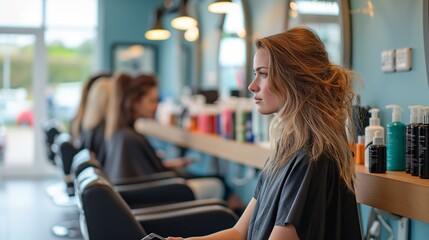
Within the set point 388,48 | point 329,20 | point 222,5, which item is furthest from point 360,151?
point 222,5

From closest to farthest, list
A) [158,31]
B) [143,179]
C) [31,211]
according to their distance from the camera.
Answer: [143,179] < [158,31] < [31,211]

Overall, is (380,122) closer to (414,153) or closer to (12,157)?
(414,153)

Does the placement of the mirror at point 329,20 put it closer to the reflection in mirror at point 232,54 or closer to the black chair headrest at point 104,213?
the reflection in mirror at point 232,54

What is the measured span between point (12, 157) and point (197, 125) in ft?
12.7

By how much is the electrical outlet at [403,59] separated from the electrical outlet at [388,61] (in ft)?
0.09

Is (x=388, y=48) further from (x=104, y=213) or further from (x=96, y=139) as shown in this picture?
(x=96, y=139)

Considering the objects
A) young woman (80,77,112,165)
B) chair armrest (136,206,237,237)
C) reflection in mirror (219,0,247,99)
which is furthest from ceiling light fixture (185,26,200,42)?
chair armrest (136,206,237,237)

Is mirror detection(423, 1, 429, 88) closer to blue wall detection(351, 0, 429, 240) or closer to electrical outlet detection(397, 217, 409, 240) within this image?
blue wall detection(351, 0, 429, 240)

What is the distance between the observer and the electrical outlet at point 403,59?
7.30 feet

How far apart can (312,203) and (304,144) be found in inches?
6.5

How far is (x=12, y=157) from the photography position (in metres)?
7.53

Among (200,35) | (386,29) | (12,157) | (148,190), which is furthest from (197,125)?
(12,157)

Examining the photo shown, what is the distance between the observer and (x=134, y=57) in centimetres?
734

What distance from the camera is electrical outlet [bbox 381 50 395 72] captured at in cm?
233
